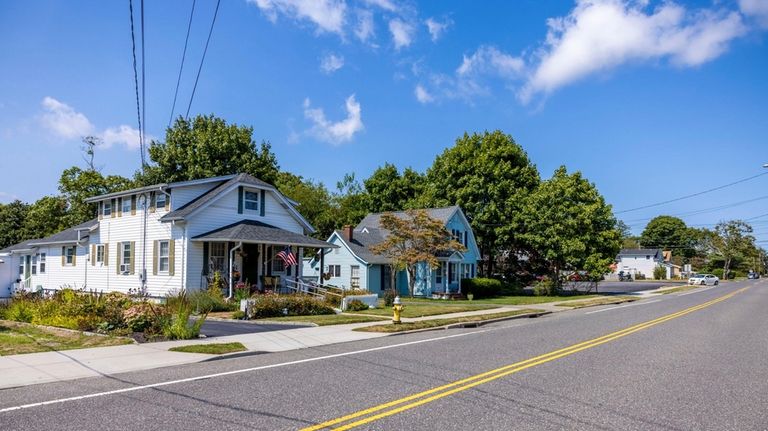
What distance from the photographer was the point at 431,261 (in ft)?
111

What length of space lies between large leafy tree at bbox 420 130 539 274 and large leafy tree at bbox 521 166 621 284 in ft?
4.84

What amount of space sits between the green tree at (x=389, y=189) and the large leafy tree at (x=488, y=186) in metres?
5.45

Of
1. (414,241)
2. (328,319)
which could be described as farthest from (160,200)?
(414,241)

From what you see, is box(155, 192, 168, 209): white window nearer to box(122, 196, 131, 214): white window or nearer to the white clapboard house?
the white clapboard house

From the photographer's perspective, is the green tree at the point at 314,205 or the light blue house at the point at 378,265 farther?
the green tree at the point at 314,205

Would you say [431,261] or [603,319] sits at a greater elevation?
[431,261]

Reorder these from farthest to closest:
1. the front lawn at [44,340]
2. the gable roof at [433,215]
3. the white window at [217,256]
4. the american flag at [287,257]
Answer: the gable roof at [433,215] < the american flag at [287,257] < the white window at [217,256] < the front lawn at [44,340]

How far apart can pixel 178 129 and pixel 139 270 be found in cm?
2547

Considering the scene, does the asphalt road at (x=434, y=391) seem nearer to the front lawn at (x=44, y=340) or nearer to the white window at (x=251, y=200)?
the front lawn at (x=44, y=340)

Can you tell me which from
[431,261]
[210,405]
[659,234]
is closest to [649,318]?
[431,261]

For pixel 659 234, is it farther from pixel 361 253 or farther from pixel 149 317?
pixel 149 317

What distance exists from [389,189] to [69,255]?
97.2 feet

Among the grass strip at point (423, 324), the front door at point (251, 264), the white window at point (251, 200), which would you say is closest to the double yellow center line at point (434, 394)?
the grass strip at point (423, 324)

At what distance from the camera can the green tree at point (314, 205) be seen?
55.5 metres
